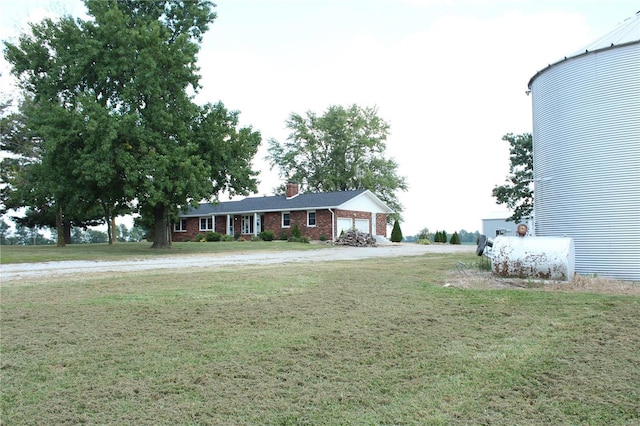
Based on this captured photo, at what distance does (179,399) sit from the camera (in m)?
4.15

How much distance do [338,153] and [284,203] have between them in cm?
1740

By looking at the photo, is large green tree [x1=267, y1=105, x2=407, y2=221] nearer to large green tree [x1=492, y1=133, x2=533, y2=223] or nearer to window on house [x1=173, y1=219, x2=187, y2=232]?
window on house [x1=173, y1=219, x2=187, y2=232]

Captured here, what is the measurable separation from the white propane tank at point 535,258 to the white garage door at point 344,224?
24.6m

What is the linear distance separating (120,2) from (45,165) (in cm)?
968

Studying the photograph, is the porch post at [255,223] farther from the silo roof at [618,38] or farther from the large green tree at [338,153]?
the silo roof at [618,38]

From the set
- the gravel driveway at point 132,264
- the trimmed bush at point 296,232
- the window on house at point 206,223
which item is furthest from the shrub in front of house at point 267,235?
the gravel driveway at point 132,264

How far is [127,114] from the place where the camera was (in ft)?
71.3

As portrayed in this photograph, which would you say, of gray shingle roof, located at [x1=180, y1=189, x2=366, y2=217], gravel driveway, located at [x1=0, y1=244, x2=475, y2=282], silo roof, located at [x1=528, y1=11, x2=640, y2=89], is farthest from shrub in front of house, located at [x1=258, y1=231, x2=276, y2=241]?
silo roof, located at [x1=528, y1=11, x2=640, y2=89]

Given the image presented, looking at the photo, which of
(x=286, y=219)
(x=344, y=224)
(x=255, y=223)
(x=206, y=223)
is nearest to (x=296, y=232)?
(x=286, y=219)

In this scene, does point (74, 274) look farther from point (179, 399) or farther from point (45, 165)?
point (45, 165)

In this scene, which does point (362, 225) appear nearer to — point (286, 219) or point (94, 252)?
point (286, 219)

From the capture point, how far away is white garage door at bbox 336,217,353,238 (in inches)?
1400

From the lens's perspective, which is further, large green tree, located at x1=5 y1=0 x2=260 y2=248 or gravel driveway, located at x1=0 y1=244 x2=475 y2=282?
large green tree, located at x1=5 y1=0 x2=260 y2=248

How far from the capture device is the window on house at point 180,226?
45250 mm
